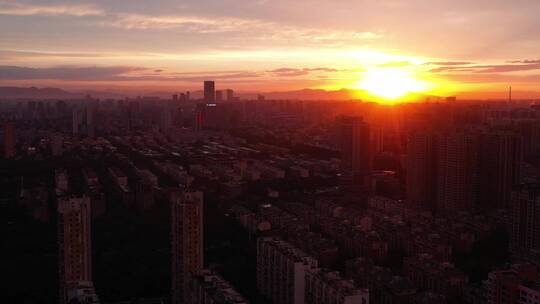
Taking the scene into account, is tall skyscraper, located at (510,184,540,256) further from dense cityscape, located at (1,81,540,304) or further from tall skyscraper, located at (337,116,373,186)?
tall skyscraper, located at (337,116,373,186)

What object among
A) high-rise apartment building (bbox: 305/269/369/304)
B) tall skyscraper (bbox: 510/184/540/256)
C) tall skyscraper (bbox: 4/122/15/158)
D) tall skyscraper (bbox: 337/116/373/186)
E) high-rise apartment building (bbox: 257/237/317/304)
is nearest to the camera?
high-rise apartment building (bbox: 305/269/369/304)

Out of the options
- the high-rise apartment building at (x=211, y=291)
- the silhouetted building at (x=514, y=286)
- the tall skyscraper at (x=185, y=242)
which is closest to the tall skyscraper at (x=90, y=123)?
the tall skyscraper at (x=185, y=242)

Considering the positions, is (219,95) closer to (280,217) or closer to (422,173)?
(422,173)

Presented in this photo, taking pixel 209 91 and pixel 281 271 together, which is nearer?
pixel 281 271

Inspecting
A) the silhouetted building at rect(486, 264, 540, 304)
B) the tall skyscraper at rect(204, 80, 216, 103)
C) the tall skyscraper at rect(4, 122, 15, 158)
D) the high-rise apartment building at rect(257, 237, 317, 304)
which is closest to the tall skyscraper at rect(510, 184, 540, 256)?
the silhouetted building at rect(486, 264, 540, 304)

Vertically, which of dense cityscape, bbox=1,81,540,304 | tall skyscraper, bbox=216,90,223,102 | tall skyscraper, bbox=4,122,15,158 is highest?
tall skyscraper, bbox=216,90,223,102

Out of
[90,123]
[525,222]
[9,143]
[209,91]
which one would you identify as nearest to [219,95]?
[209,91]

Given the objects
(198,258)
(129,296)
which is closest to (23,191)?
(129,296)

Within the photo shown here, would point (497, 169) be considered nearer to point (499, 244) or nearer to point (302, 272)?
point (499, 244)
